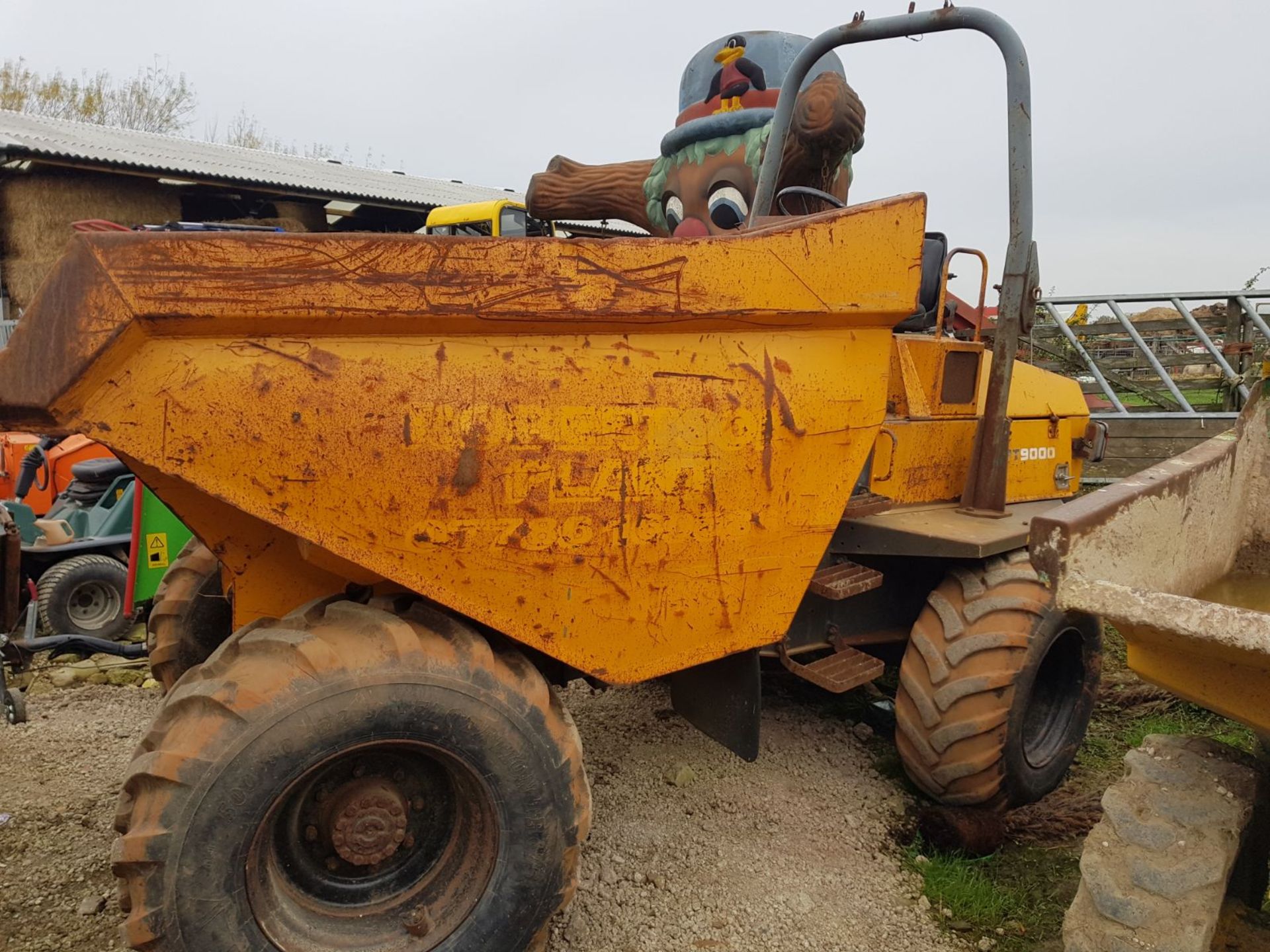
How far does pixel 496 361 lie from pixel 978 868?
2.24 meters

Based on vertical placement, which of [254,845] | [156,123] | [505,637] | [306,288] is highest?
[156,123]

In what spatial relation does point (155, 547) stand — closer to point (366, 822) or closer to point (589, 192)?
point (589, 192)

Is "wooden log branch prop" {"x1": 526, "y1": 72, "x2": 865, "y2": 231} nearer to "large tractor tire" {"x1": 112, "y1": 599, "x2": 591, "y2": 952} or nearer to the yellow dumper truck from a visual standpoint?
the yellow dumper truck

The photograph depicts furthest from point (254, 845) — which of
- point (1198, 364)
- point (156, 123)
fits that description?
point (156, 123)

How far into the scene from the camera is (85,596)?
5125mm

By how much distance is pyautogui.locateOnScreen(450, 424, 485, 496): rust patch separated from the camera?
191cm

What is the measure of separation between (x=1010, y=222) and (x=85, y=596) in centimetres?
517

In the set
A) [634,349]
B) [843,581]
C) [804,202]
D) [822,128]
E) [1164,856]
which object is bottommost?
[1164,856]

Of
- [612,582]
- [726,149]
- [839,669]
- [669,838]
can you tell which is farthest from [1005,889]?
[726,149]

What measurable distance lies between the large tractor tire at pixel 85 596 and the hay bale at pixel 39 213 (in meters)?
8.11

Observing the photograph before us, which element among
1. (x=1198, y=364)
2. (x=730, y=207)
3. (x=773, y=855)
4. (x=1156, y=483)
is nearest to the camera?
(x=1156, y=483)

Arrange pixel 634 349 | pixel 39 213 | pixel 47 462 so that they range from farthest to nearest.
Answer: pixel 39 213
pixel 47 462
pixel 634 349

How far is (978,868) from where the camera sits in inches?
111

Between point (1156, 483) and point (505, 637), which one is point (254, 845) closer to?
point (505, 637)
